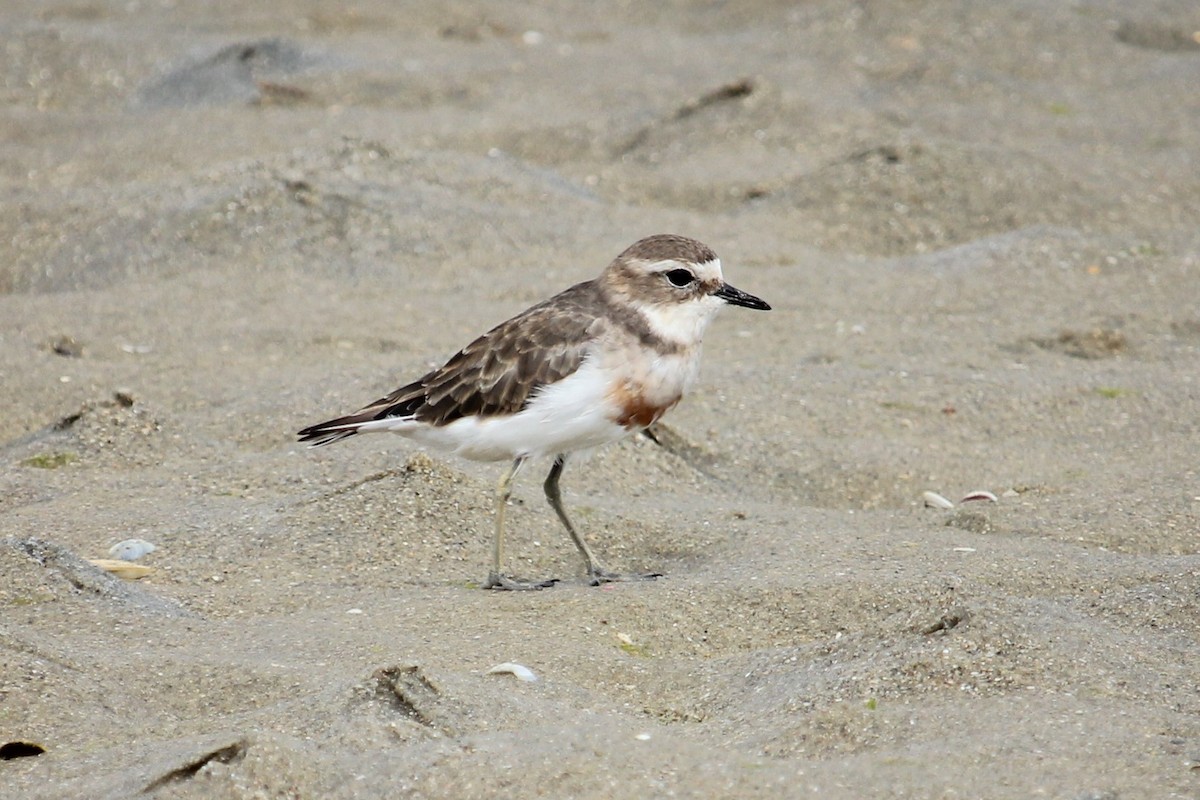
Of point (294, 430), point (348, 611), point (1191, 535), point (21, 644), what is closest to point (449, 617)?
point (348, 611)

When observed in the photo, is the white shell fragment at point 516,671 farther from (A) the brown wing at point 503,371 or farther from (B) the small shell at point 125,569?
(B) the small shell at point 125,569

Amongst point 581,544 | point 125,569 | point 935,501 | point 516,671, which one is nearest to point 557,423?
point 581,544

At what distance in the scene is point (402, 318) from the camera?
27.3 ft

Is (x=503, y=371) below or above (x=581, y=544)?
above

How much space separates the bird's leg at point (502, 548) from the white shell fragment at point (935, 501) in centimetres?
179

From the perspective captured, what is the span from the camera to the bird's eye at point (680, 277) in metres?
5.72

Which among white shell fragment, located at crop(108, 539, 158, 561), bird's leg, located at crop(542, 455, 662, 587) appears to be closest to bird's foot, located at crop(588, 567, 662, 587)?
bird's leg, located at crop(542, 455, 662, 587)

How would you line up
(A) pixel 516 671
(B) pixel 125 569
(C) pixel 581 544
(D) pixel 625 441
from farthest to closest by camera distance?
(D) pixel 625 441 < (C) pixel 581 544 < (B) pixel 125 569 < (A) pixel 516 671

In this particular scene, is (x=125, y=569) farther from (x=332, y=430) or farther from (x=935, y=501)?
(x=935, y=501)

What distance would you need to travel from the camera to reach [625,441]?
6801 millimetres

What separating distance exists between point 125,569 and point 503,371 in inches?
57.6

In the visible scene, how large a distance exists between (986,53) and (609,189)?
4.04 metres

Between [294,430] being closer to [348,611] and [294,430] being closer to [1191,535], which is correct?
[348,611]

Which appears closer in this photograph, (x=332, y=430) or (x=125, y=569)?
(x=125, y=569)
